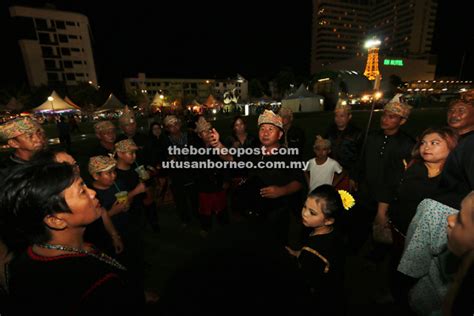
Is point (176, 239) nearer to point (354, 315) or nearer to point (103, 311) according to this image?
point (354, 315)

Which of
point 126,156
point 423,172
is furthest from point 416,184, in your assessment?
point 126,156

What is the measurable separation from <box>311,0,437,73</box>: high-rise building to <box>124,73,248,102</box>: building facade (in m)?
43.8

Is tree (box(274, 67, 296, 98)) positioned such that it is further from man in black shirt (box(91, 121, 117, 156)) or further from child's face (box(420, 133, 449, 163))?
child's face (box(420, 133, 449, 163))

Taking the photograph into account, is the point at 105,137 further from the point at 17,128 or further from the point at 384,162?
the point at 384,162

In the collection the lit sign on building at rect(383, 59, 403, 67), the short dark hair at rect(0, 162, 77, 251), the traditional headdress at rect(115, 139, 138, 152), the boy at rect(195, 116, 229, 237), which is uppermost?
the lit sign on building at rect(383, 59, 403, 67)

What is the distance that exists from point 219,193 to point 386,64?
335ft

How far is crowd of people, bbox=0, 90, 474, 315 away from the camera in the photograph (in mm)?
959

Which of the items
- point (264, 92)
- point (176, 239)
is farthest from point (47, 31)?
point (176, 239)

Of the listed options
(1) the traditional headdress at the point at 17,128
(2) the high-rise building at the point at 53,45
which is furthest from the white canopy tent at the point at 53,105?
(2) the high-rise building at the point at 53,45

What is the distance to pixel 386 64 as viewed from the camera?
8319cm

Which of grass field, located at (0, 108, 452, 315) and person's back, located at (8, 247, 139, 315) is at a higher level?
person's back, located at (8, 247, 139, 315)

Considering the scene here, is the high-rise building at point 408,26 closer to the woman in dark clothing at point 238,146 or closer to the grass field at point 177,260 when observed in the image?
the woman in dark clothing at point 238,146

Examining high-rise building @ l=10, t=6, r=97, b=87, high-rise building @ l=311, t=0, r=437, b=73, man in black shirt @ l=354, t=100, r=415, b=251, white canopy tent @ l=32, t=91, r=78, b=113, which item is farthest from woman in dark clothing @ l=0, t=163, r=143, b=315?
high-rise building @ l=311, t=0, r=437, b=73

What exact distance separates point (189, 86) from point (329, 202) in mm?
95385
